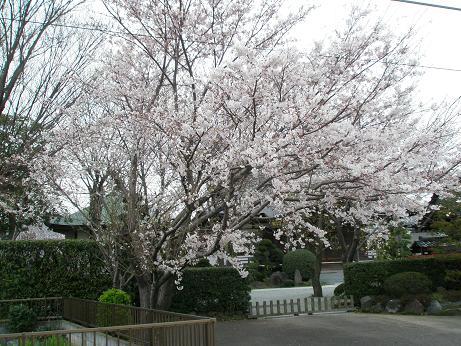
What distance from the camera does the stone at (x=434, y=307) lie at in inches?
546

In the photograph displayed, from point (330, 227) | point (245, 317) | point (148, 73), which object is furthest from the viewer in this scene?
point (330, 227)

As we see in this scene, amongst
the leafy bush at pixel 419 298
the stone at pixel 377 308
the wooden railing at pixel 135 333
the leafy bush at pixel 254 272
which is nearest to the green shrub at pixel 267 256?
the leafy bush at pixel 254 272

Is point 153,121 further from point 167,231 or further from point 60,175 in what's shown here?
point 60,175

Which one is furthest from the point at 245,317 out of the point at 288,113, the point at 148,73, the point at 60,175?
the point at 288,113

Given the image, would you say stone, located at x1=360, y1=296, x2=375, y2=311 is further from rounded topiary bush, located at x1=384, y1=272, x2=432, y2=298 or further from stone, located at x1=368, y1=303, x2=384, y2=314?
rounded topiary bush, located at x1=384, y1=272, x2=432, y2=298

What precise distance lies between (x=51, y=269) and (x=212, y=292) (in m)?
4.24

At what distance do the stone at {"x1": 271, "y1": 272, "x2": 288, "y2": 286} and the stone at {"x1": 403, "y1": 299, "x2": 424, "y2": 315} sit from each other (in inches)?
388

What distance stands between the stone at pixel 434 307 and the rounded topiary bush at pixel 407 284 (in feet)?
1.50

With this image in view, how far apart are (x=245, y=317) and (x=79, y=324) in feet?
15.8

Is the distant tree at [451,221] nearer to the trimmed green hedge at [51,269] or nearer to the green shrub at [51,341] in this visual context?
the trimmed green hedge at [51,269]

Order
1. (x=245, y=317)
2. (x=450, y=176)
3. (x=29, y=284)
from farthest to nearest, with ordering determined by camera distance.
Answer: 1. (x=245, y=317)
2. (x=29, y=284)
3. (x=450, y=176)

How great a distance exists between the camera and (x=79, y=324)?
1041cm

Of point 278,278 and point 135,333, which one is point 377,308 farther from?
point 135,333

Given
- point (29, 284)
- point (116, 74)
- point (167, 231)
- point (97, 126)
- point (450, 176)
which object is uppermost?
point (116, 74)
